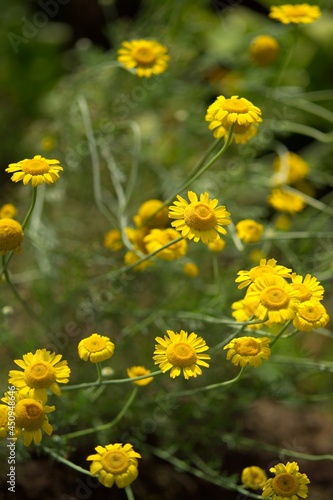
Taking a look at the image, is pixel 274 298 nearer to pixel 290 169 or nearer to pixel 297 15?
pixel 297 15

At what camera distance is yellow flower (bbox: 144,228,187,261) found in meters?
1.33

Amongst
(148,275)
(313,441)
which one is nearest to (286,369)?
(313,441)

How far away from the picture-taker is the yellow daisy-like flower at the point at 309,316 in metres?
1.06

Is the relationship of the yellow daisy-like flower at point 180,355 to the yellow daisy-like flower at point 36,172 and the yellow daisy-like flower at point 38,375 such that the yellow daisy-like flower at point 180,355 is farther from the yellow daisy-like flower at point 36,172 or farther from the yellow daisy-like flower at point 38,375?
the yellow daisy-like flower at point 36,172

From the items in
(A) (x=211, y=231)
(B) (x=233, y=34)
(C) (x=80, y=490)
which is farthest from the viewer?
(B) (x=233, y=34)

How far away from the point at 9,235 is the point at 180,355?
346 mm

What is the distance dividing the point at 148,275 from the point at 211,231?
0.64 metres

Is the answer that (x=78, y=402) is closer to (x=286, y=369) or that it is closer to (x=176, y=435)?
(x=176, y=435)

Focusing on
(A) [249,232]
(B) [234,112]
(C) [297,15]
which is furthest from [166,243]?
(C) [297,15]

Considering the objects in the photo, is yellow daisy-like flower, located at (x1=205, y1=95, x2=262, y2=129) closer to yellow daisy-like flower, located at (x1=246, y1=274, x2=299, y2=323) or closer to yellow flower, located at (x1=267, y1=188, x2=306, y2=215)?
yellow daisy-like flower, located at (x1=246, y1=274, x2=299, y2=323)

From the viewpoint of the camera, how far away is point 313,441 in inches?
72.4

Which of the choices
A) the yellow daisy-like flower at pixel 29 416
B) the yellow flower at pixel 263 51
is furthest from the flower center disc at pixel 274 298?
the yellow flower at pixel 263 51

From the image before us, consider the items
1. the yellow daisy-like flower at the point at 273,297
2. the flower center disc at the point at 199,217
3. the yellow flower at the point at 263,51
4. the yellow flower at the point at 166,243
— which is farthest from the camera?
the yellow flower at the point at 263,51

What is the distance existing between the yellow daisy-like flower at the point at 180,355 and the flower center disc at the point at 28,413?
19cm
